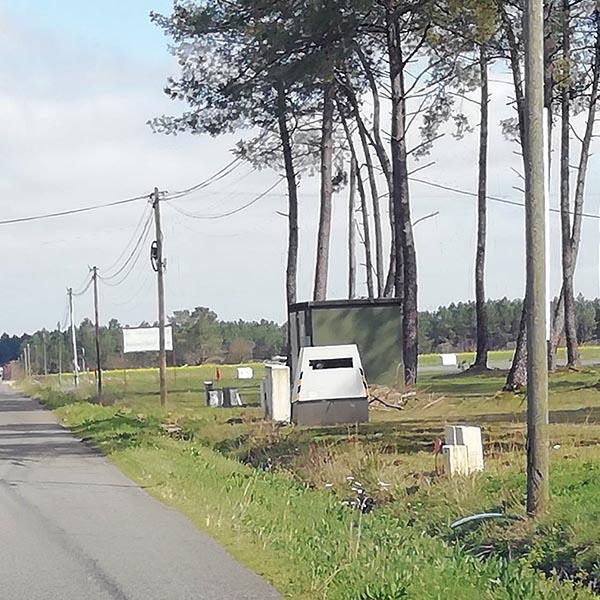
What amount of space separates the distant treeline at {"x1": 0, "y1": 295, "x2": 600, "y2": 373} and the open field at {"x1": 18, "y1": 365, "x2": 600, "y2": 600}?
84918 millimetres

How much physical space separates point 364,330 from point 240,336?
93258 mm

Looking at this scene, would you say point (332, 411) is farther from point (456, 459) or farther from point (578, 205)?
point (578, 205)

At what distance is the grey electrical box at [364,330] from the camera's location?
119 feet

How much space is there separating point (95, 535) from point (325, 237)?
2848 cm

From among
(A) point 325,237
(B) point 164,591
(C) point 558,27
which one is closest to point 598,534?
(B) point 164,591

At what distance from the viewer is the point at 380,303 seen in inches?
1470

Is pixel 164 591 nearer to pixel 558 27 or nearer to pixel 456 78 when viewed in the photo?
pixel 558 27

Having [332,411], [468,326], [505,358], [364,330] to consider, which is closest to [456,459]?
[332,411]

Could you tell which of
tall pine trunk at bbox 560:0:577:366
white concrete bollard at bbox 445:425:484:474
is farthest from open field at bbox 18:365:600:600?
tall pine trunk at bbox 560:0:577:366

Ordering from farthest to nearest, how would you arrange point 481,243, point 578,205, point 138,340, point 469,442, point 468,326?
point 468,326 < point 138,340 < point 481,243 < point 578,205 < point 469,442

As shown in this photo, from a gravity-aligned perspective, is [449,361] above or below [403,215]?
below

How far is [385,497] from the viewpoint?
1745 centimetres

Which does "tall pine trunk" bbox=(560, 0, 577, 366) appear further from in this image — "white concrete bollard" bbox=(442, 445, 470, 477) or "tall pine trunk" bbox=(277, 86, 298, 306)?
"white concrete bollard" bbox=(442, 445, 470, 477)

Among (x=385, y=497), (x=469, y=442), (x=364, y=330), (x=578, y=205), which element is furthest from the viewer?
(x=578, y=205)
